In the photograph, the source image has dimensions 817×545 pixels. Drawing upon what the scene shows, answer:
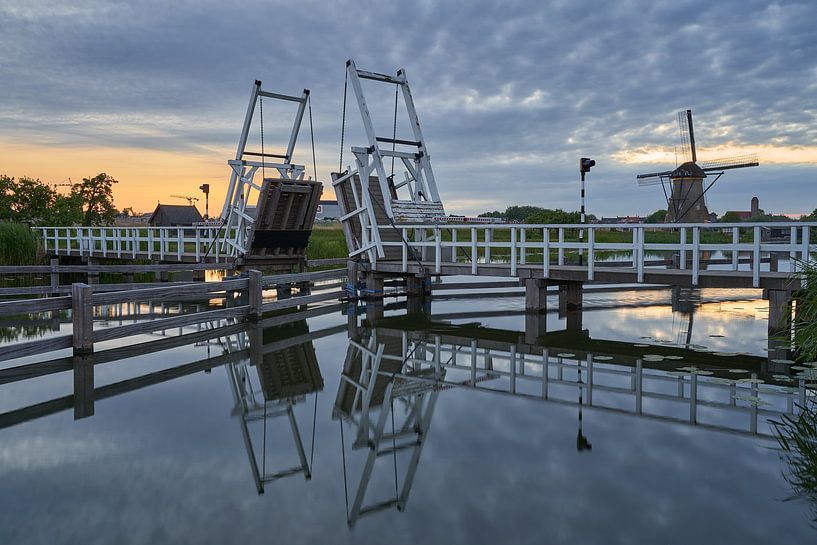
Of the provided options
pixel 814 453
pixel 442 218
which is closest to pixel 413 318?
pixel 442 218

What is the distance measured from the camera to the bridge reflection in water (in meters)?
5.91

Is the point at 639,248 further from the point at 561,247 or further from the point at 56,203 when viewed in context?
the point at 56,203

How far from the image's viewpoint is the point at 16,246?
26703mm

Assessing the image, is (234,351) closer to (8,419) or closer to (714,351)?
(8,419)

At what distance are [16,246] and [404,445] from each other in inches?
1038

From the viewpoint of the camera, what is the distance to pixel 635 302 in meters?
18.2

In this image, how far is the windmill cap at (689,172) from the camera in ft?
132

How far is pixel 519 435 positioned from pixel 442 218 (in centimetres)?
1090

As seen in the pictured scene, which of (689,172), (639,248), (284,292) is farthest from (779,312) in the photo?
(689,172)

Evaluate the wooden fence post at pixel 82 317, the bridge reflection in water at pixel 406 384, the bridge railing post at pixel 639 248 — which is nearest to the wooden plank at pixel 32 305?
the wooden fence post at pixel 82 317

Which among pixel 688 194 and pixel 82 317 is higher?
pixel 688 194

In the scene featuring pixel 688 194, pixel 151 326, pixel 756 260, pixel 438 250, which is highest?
pixel 688 194

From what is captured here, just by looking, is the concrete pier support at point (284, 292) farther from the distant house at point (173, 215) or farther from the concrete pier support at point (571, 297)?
the distant house at point (173, 215)

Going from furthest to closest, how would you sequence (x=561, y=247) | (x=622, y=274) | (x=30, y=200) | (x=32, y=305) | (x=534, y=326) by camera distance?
1. (x=30, y=200)
2. (x=561, y=247)
3. (x=534, y=326)
4. (x=622, y=274)
5. (x=32, y=305)
